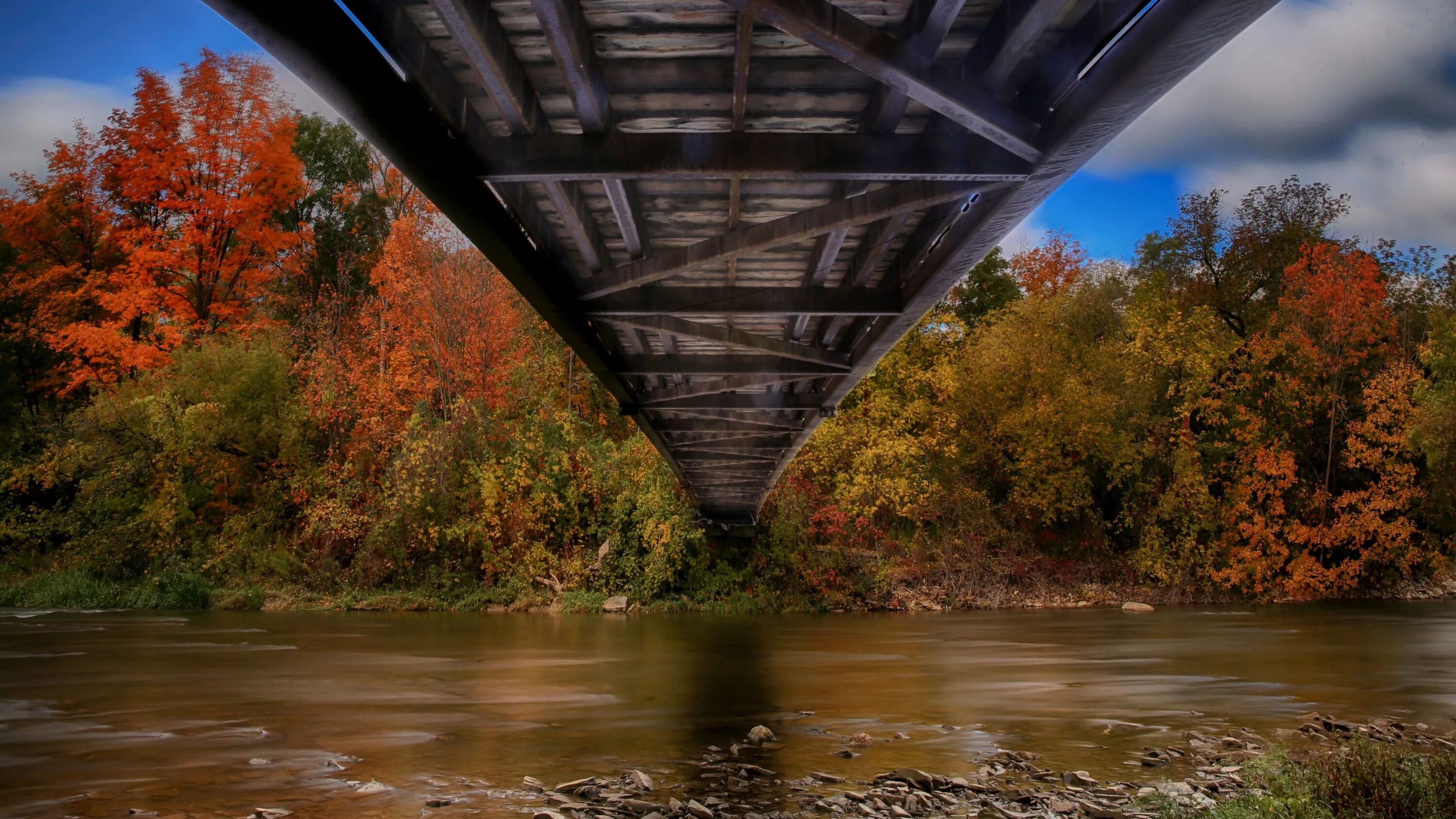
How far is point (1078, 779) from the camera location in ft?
27.3

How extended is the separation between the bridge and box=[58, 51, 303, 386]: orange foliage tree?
30249mm

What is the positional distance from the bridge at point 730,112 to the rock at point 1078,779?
4242 mm

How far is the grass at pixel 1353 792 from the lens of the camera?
6.40 meters

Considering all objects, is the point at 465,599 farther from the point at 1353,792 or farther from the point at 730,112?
the point at 730,112

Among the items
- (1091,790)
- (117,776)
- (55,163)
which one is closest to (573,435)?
(55,163)

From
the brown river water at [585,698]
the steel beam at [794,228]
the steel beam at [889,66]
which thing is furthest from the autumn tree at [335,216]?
the steel beam at [889,66]

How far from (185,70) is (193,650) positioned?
23.6 metres

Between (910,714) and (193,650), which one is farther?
(193,650)

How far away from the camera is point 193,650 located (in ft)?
60.1

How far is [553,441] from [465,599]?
5.78 m

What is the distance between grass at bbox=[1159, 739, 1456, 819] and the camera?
21.0ft

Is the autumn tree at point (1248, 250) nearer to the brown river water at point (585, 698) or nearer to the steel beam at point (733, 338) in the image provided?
the brown river water at point (585, 698)

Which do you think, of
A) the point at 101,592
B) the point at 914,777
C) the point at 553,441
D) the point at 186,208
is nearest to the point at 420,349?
the point at 553,441

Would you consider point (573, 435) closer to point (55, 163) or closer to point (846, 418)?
point (846, 418)
